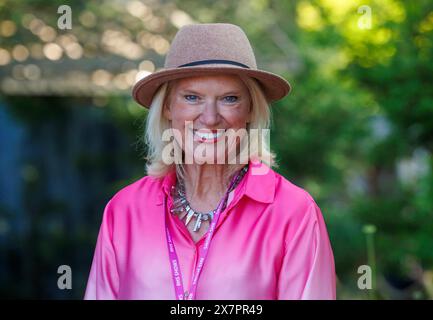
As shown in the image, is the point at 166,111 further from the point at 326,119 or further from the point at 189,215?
the point at 326,119

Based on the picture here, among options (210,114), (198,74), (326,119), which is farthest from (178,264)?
(326,119)

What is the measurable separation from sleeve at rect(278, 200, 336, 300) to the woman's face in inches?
15.6

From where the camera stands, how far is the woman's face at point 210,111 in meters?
2.57

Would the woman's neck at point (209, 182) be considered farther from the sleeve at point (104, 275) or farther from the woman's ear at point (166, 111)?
the sleeve at point (104, 275)

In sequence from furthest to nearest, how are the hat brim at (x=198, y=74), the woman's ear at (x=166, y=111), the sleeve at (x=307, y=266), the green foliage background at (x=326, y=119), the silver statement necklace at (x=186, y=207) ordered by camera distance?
the green foliage background at (x=326, y=119) → the woman's ear at (x=166, y=111) → the silver statement necklace at (x=186, y=207) → the hat brim at (x=198, y=74) → the sleeve at (x=307, y=266)

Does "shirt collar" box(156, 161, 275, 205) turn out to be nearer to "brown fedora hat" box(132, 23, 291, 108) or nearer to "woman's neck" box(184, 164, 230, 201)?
"woman's neck" box(184, 164, 230, 201)

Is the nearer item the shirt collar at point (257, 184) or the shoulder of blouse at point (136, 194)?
the shirt collar at point (257, 184)

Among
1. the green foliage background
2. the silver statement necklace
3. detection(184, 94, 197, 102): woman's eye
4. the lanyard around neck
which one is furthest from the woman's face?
the green foliage background

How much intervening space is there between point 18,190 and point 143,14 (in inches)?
126

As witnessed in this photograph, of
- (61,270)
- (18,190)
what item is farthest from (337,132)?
(61,270)

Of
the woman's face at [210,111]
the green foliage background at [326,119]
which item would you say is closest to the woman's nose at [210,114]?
the woman's face at [210,111]

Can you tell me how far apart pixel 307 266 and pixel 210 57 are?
756mm

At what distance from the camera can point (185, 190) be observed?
276cm

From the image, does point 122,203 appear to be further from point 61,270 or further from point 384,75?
point 384,75
